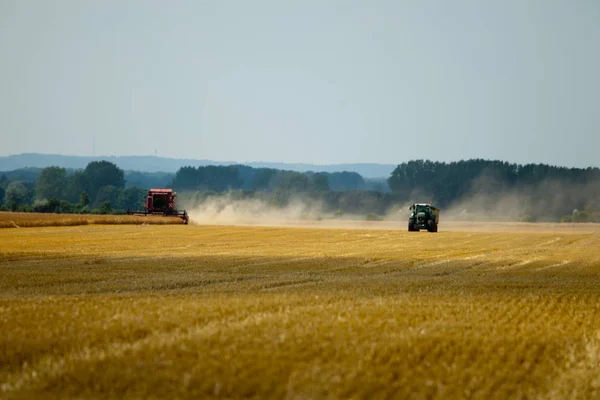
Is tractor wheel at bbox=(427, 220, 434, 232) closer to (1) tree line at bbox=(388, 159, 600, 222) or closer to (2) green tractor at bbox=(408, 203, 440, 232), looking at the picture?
(2) green tractor at bbox=(408, 203, 440, 232)

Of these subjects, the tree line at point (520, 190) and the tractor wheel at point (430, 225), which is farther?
the tree line at point (520, 190)

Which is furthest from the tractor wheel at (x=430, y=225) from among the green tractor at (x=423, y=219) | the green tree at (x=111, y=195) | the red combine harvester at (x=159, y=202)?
the green tree at (x=111, y=195)

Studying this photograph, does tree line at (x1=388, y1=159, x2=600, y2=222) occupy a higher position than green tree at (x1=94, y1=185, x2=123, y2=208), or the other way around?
tree line at (x1=388, y1=159, x2=600, y2=222)

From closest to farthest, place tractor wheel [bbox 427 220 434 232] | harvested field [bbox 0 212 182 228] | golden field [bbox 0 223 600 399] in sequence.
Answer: golden field [bbox 0 223 600 399]
harvested field [bbox 0 212 182 228]
tractor wheel [bbox 427 220 434 232]

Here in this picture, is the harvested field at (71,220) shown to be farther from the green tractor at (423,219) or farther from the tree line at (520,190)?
the tree line at (520,190)

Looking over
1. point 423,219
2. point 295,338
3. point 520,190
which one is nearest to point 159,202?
point 423,219

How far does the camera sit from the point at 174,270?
80.4 ft

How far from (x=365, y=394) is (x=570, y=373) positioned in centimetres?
311

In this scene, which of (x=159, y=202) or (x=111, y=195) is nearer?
(x=159, y=202)

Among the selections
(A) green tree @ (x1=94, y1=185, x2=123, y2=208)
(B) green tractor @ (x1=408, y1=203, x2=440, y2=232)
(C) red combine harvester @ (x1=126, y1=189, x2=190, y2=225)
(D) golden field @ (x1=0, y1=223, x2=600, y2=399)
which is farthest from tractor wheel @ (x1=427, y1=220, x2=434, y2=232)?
(A) green tree @ (x1=94, y1=185, x2=123, y2=208)

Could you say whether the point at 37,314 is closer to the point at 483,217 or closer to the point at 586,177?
the point at 483,217

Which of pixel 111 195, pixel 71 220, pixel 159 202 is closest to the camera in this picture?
pixel 71 220

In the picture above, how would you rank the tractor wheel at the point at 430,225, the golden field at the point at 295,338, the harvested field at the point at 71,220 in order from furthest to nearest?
the tractor wheel at the point at 430,225
the harvested field at the point at 71,220
the golden field at the point at 295,338

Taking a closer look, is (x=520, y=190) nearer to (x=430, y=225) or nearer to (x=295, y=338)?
(x=430, y=225)
